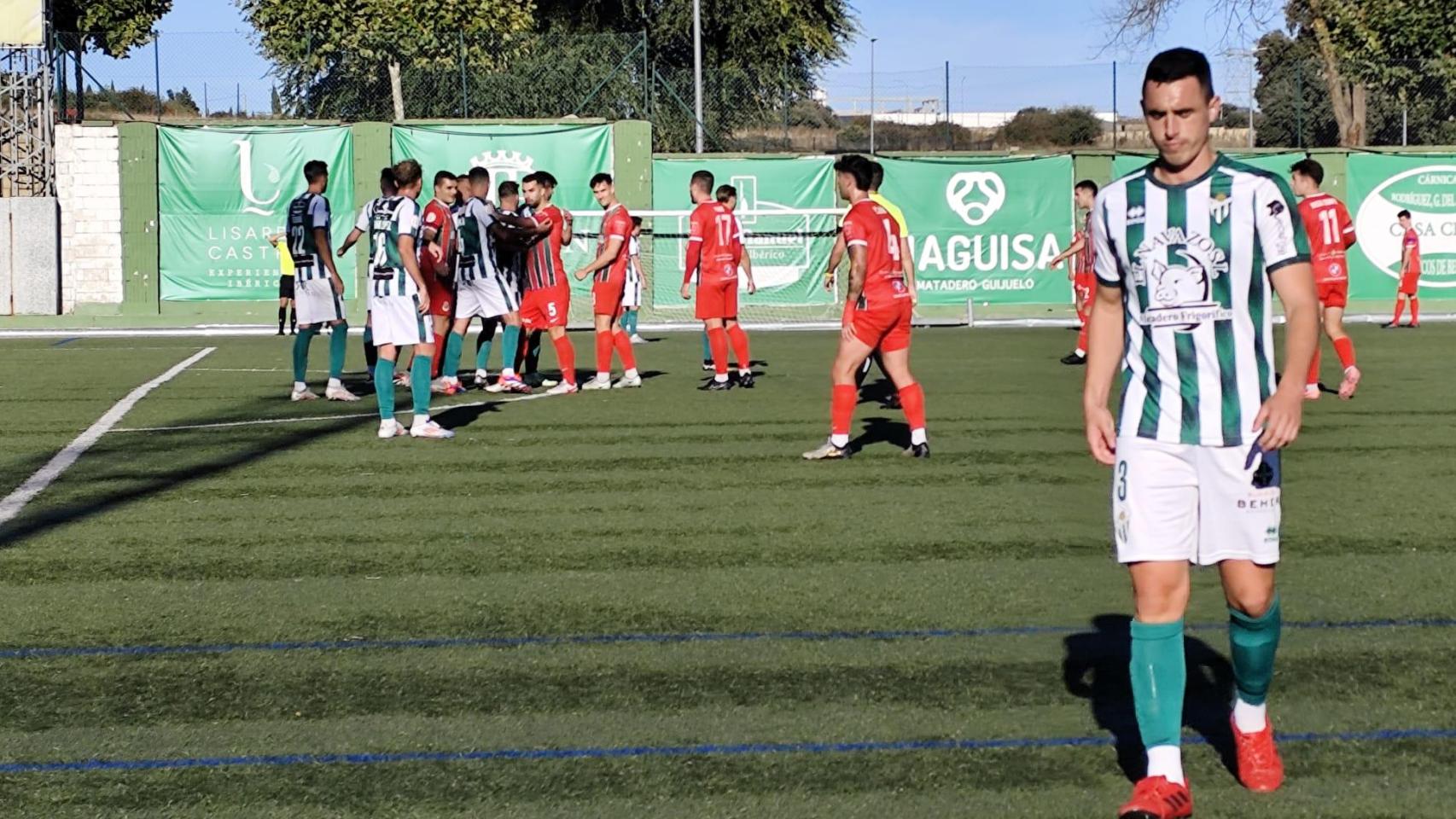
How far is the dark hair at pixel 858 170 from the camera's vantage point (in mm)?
11570

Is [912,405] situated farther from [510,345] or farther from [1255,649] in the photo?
[1255,649]

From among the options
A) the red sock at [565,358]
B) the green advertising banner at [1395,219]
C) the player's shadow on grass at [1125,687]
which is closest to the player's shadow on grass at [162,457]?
the red sock at [565,358]

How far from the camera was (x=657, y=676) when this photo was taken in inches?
251

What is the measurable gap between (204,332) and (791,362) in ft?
36.3

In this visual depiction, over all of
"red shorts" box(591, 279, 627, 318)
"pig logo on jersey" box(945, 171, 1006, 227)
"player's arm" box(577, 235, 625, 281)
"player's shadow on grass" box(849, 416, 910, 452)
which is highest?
"pig logo on jersey" box(945, 171, 1006, 227)

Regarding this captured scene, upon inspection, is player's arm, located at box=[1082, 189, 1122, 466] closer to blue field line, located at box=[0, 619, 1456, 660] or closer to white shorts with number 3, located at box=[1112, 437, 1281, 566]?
white shorts with number 3, located at box=[1112, 437, 1281, 566]

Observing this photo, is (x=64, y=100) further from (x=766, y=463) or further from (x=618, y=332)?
(x=766, y=463)

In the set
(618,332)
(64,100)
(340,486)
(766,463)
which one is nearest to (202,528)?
(340,486)

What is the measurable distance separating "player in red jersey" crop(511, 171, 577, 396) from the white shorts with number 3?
11964mm

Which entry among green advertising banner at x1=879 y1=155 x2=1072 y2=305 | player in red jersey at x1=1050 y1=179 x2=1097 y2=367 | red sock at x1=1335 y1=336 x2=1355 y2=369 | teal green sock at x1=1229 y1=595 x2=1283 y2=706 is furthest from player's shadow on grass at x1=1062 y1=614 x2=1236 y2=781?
green advertising banner at x1=879 y1=155 x2=1072 y2=305

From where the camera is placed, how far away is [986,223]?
104ft

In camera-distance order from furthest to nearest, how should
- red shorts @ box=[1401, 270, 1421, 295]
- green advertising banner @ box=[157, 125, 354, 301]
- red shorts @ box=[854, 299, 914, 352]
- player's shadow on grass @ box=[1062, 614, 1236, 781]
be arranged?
1. green advertising banner @ box=[157, 125, 354, 301]
2. red shorts @ box=[1401, 270, 1421, 295]
3. red shorts @ box=[854, 299, 914, 352]
4. player's shadow on grass @ box=[1062, 614, 1236, 781]

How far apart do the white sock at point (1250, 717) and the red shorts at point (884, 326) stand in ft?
22.2

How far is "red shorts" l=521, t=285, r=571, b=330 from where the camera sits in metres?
16.6
